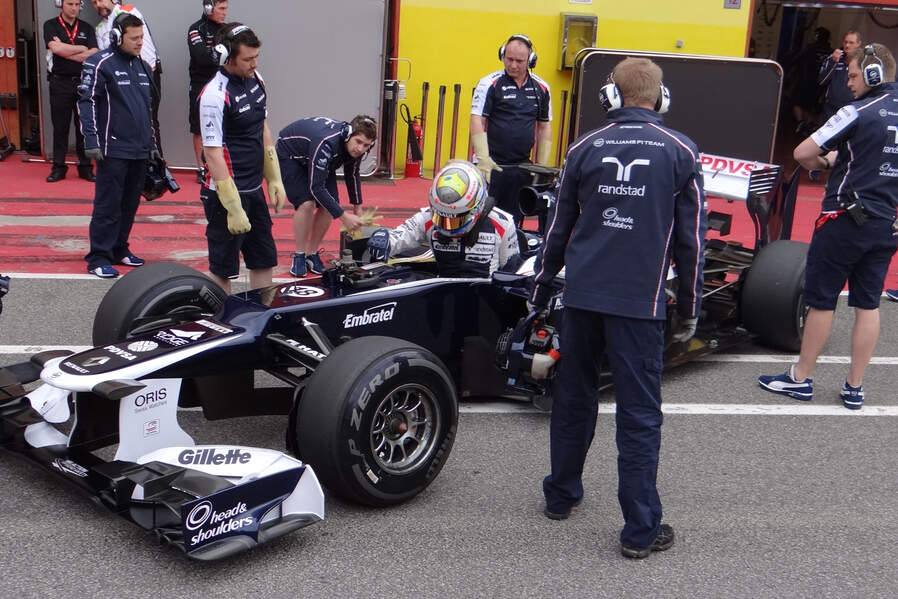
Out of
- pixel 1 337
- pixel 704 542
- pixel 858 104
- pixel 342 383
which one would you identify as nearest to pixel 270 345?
pixel 342 383

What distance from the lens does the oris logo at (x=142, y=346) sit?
161 inches

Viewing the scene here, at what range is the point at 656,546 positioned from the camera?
3.94 m

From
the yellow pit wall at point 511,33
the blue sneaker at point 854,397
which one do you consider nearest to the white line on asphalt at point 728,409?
the blue sneaker at point 854,397

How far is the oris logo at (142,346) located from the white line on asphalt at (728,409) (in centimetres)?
177

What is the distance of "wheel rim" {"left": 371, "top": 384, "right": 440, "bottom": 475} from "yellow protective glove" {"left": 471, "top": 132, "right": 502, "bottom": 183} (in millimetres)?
3880

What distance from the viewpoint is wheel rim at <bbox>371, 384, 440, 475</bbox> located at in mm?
4094

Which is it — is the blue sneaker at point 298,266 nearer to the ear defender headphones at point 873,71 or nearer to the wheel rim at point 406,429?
the wheel rim at point 406,429

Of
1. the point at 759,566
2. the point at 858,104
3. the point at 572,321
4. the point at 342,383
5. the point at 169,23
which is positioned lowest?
the point at 759,566

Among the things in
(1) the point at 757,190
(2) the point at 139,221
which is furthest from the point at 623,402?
(2) the point at 139,221

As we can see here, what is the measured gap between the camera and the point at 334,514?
159 inches

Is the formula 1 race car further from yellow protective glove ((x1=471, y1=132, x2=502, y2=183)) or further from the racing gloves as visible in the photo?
yellow protective glove ((x1=471, y1=132, x2=502, y2=183))

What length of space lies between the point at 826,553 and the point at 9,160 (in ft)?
33.6

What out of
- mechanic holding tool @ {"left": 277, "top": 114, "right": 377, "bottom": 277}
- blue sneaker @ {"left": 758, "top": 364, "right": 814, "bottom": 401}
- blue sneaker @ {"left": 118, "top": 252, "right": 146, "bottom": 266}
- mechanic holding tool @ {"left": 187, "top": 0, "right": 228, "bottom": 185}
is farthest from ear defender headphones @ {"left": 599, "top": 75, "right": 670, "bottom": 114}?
mechanic holding tool @ {"left": 187, "top": 0, "right": 228, "bottom": 185}

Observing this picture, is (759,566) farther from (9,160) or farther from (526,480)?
(9,160)
